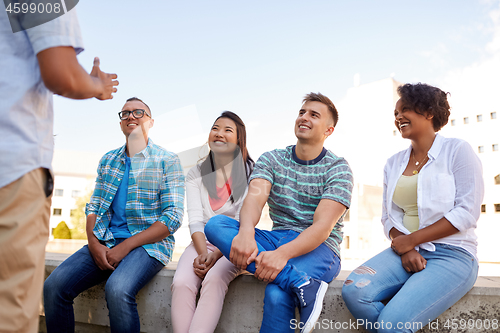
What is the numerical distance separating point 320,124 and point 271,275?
118 cm

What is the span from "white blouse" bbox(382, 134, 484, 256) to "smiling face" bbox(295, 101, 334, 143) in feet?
Result: 2.28

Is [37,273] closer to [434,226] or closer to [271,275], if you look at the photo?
[271,275]

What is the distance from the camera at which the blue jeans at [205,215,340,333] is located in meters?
1.99

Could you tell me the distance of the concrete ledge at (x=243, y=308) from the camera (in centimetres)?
225

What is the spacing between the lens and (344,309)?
237cm

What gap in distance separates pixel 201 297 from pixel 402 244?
130cm

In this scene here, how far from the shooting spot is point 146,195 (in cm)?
287

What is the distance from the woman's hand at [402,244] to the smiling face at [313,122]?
848 mm

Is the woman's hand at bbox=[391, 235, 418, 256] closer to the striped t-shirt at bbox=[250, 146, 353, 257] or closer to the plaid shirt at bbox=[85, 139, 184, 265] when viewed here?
the striped t-shirt at bbox=[250, 146, 353, 257]

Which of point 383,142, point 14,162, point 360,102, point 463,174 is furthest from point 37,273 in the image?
point 360,102

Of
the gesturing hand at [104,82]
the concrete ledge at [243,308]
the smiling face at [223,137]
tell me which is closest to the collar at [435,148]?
the concrete ledge at [243,308]

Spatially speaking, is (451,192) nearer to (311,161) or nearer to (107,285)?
(311,161)

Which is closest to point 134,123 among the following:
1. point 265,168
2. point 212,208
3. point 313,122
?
point 212,208

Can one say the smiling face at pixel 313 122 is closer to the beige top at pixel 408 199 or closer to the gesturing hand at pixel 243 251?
the beige top at pixel 408 199
